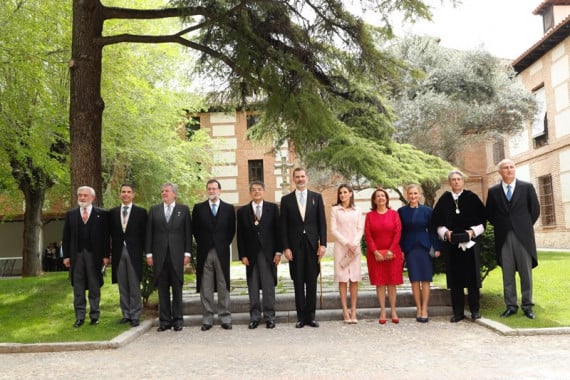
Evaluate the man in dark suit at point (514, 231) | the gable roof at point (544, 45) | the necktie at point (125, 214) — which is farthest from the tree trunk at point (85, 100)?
the gable roof at point (544, 45)

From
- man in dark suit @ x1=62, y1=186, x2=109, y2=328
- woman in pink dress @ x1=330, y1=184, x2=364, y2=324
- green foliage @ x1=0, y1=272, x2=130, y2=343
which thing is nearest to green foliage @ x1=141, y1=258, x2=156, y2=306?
green foliage @ x1=0, y1=272, x2=130, y2=343

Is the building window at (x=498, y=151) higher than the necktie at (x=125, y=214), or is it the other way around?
the building window at (x=498, y=151)

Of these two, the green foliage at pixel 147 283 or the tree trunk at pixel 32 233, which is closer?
the green foliage at pixel 147 283

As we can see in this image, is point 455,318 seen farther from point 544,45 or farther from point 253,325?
point 544,45

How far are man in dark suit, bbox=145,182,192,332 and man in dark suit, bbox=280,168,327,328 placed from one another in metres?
1.29

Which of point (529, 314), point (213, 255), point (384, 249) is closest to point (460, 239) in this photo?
point (384, 249)

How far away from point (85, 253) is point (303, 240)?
2.81 meters

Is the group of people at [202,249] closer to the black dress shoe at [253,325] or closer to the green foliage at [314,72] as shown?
the black dress shoe at [253,325]

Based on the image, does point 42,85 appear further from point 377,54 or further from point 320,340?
point 320,340

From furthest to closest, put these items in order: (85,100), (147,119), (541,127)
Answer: (541,127) → (147,119) → (85,100)

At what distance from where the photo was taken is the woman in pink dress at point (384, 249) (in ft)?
23.8

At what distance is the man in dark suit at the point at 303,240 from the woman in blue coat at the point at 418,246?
1.08m

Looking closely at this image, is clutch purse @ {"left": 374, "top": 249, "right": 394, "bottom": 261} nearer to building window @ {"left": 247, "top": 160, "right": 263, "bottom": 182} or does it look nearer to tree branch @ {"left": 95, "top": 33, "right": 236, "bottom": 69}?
tree branch @ {"left": 95, "top": 33, "right": 236, "bottom": 69}

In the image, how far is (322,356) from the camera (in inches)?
216
